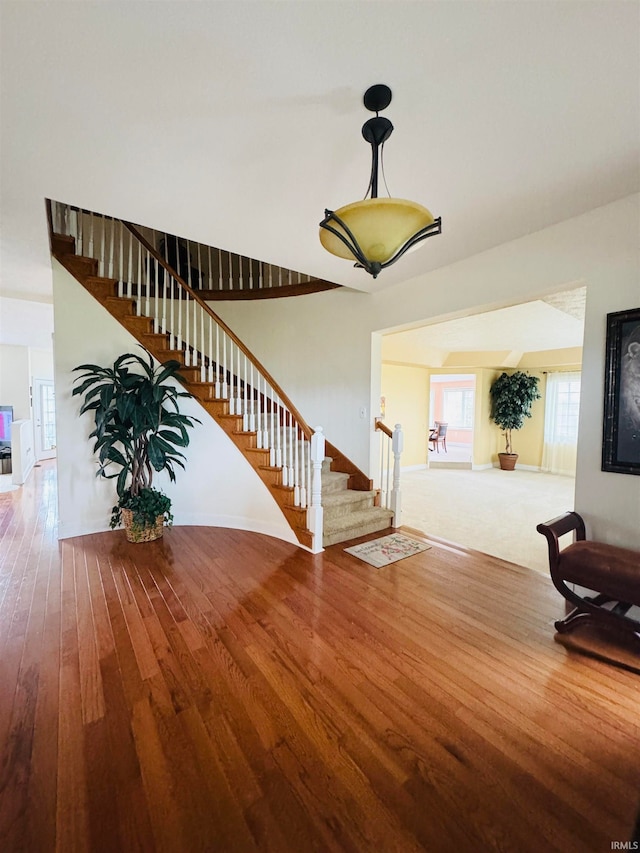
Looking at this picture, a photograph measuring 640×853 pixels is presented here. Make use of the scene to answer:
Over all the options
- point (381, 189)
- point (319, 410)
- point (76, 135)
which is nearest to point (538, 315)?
point (319, 410)

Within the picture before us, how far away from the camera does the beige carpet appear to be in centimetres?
362

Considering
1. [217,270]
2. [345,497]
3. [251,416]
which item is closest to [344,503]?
[345,497]

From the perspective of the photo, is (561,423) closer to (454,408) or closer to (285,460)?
(454,408)

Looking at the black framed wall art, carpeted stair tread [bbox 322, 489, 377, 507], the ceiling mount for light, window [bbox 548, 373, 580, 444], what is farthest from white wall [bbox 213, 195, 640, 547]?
window [bbox 548, 373, 580, 444]

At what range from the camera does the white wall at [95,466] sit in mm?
3586

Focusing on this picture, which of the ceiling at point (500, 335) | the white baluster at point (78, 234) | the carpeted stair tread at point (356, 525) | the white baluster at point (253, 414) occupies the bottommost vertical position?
the carpeted stair tread at point (356, 525)

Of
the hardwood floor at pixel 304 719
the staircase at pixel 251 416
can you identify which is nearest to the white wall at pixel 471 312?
the staircase at pixel 251 416

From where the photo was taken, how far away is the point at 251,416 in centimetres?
393

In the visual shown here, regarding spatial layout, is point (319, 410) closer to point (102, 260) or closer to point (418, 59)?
point (102, 260)

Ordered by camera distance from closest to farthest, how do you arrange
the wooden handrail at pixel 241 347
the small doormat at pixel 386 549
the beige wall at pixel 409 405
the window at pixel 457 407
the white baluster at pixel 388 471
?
the small doormat at pixel 386 549 < the wooden handrail at pixel 241 347 < the white baluster at pixel 388 471 < the beige wall at pixel 409 405 < the window at pixel 457 407

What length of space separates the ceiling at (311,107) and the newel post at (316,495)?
184cm

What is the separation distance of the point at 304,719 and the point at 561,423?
319 inches

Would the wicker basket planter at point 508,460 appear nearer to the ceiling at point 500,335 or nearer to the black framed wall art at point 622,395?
the ceiling at point 500,335

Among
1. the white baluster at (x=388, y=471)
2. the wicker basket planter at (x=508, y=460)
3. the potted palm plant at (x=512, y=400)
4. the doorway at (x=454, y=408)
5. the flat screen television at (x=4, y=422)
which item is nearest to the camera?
the white baluster at (x=388, y=471)
